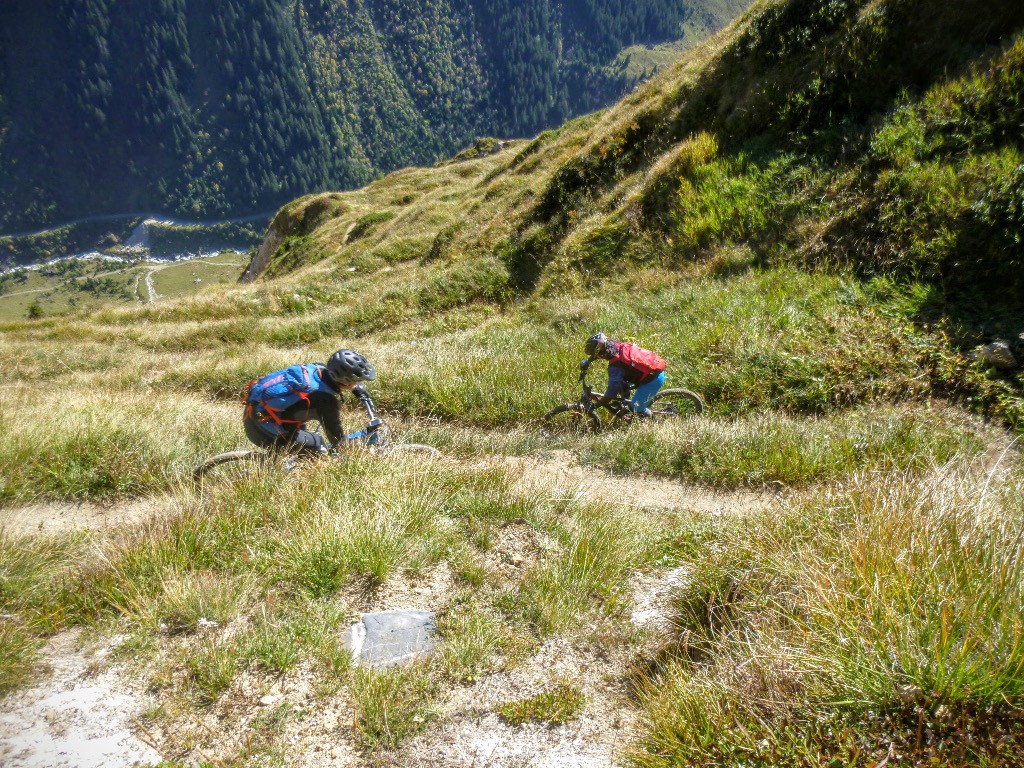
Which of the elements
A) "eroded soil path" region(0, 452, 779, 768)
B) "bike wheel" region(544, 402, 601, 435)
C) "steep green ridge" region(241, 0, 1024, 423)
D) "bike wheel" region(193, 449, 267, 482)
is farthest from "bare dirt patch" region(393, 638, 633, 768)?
"steep green ridge" region(241, 0, 1024, 423)

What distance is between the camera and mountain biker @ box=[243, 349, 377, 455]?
5473mm

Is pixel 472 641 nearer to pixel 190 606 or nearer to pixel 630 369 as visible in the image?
pixel 190 606

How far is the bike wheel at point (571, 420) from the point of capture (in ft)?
25.6

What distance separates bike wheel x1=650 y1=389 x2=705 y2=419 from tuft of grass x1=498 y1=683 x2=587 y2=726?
5.10m

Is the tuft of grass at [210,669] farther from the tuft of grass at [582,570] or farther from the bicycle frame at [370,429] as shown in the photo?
the bicycle frame at [370,429]

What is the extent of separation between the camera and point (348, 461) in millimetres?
5082

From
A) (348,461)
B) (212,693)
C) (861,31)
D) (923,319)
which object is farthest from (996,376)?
(861,31)

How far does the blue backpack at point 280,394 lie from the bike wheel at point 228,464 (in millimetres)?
→ 439

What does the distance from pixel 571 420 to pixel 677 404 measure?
164cm

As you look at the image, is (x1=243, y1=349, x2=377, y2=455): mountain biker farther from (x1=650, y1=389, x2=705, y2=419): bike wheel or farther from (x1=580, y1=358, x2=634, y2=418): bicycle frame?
(x1=650, y1=389, x2=705, y2=419): bike wheel

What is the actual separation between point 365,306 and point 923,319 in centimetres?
1436

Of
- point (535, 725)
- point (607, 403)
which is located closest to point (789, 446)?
point (607, 403)

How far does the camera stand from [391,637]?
3230 millimetres

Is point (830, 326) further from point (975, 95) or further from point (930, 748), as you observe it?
point (930, 748)
